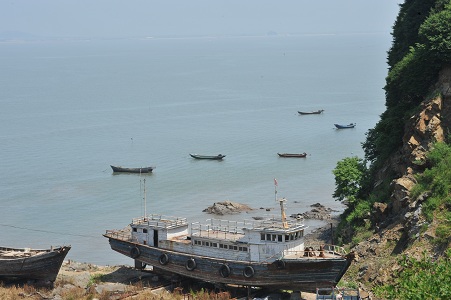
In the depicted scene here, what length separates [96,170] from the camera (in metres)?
103

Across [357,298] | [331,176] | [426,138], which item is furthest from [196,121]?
[357,298]

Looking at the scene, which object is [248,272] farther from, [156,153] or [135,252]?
[156,153]

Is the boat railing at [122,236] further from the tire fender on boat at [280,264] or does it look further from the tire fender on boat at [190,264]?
the tire fender on boat at [280,264]

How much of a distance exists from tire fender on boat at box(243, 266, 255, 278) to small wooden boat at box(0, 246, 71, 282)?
35.9 ft

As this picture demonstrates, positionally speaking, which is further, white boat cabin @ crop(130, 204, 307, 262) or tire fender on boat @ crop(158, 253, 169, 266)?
tire fender on boat @ crop(158, 253, 169, 266)

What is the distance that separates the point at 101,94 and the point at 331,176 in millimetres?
98282

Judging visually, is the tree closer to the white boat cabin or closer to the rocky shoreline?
the white boat cabin

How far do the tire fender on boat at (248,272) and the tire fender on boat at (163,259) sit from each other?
536 centimetres

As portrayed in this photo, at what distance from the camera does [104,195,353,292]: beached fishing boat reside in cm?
4691

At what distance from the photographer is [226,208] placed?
80000 millimetres

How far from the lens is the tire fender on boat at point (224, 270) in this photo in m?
49.3

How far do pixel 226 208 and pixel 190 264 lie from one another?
29.3m

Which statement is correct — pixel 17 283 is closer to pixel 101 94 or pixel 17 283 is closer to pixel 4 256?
pixel 4 256

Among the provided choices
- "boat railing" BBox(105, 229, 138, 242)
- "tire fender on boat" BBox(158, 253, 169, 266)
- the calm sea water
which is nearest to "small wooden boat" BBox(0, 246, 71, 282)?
"boat railing" BBox(105, 229, 138, 242)
